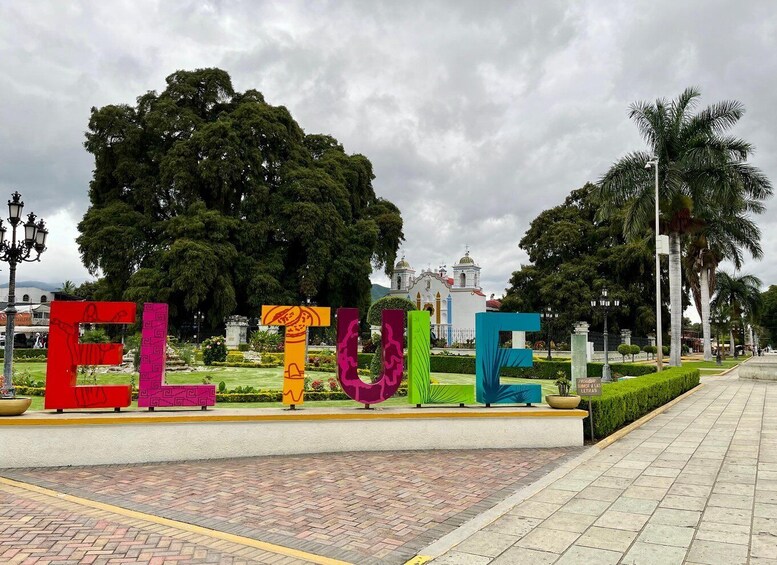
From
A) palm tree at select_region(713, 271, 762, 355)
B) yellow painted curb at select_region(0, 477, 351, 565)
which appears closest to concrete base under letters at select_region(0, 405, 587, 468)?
yellow painted curb at select_region(0, 477, 351, 565)

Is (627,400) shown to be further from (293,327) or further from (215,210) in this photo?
(215,210)

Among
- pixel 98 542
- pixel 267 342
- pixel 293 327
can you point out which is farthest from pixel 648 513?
pixel 267 342

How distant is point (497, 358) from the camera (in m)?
9.58

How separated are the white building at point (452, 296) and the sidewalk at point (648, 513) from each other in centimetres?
5626

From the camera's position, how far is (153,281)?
33031 mm

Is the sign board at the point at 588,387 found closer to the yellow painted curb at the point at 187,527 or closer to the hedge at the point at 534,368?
the yellow painted curb at the point at 187,527

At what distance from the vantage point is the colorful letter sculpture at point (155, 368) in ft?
27.6

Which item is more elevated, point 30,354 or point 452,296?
point 452,296

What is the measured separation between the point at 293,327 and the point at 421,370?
2.35 metres

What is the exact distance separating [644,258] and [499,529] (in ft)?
133

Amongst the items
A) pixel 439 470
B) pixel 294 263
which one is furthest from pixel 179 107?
pixel 439 470

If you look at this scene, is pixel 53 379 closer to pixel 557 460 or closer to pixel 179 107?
pixel 557 460

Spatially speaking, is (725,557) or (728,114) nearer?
(725,557)

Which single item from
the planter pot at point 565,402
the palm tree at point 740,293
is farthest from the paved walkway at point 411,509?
the palm tree at point 740,293
